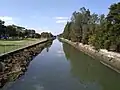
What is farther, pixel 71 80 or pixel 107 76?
pixel 107 76

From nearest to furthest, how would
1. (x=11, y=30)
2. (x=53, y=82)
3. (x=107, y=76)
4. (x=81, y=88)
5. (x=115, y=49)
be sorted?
1. (x=81, y=88)
2. (x=53, y=82)
3. (x=107, y=76)
4. (x=115, y=49)
5. (x=11, y=30)

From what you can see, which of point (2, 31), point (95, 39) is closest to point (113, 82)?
point (95, 39)

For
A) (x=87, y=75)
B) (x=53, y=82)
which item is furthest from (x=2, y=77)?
(x=87, y=75)

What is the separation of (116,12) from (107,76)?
19.0 meters

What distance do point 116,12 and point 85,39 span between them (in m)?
27.3

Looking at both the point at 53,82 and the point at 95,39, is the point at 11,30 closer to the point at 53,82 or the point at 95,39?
the point at 95,39

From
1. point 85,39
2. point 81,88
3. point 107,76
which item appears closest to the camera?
point 81,88

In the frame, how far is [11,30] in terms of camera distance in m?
106

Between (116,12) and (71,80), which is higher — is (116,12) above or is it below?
above

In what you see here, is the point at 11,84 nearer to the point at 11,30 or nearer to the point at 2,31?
the point at 2,31

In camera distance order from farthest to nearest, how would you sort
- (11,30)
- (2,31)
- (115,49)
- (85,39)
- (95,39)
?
(11,30)
(2,31)
(85,39)
(95,39)
(115,49)

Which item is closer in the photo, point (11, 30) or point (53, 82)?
point (53, 82)

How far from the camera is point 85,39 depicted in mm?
69250

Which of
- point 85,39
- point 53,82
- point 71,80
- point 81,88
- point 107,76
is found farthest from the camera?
point 85,39
